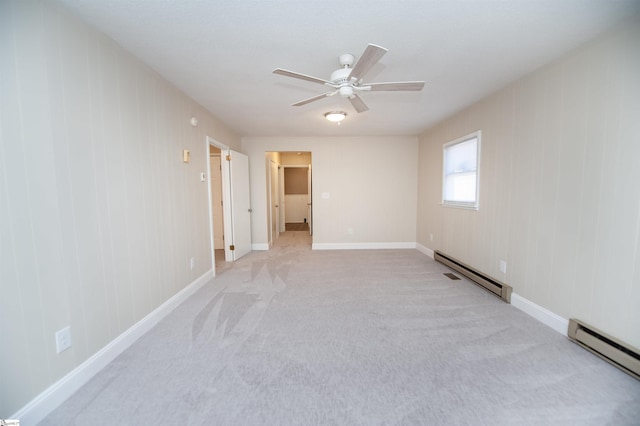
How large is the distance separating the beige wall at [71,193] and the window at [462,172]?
3.85 m

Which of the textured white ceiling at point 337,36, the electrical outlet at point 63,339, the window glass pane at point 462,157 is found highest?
the textured white ceiling at point 337,36

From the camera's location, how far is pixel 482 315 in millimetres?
2459

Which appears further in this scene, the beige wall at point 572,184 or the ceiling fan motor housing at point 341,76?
the ceiling fan motor housing at point 341,76

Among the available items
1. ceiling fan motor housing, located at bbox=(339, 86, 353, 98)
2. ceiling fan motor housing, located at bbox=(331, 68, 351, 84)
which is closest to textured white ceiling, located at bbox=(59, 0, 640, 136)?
ceiling fan motor housing, located at bbox=(331, 68, 351, 84)

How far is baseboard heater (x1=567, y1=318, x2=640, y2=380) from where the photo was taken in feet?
5.34

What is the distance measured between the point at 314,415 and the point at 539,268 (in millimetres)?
2475

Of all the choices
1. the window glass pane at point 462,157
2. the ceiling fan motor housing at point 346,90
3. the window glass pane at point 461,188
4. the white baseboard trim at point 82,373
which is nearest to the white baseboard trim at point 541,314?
the window glass pane at point 461,188

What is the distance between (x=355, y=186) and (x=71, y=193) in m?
4.42

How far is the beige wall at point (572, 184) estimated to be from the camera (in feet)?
5.65

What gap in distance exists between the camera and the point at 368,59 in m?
1.64

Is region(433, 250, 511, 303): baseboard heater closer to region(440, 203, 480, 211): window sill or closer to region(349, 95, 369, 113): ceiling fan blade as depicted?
region(440, 203, 480, 211): window sill

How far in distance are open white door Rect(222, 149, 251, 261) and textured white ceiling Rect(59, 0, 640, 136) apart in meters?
1.57

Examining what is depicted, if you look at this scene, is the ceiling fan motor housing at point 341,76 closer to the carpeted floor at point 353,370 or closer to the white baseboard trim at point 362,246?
the carpeted floor at point 353,370

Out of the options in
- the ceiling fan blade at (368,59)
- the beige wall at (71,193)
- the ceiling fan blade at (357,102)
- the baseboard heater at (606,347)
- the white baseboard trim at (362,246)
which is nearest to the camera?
the beige wall at (71,193)
